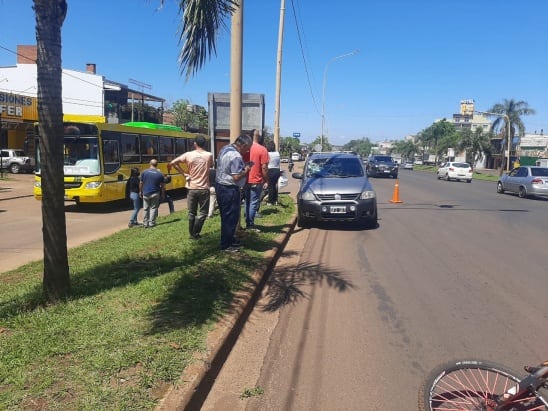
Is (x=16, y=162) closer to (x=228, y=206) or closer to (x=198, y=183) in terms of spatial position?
(x=198, y=183)

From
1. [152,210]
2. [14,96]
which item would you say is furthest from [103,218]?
[14,96]

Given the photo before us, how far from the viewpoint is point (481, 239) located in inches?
388

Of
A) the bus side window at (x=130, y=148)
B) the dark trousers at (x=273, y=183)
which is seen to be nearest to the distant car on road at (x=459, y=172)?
the dark trousers at (x=273, y=183)

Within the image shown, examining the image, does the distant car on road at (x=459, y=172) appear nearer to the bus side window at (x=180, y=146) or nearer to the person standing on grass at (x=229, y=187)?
the bus side window at (x=180, y=146)

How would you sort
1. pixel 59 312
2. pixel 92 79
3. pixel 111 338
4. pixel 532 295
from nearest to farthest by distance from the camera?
pixel 111 338 → pixel 59 312 → pixel 532 295 → pixel 92 79

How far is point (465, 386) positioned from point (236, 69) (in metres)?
6.67

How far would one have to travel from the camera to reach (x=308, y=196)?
10461 mm

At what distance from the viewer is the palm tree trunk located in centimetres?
429

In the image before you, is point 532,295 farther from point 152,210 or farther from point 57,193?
point 152,210

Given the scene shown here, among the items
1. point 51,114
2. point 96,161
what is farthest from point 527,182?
point 51,114

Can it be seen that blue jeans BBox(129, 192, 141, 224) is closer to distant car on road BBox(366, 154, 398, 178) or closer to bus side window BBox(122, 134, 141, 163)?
bus side window BBox(122, 134, 141, 163)

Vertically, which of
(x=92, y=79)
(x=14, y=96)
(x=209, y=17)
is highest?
(x=92, y=79)

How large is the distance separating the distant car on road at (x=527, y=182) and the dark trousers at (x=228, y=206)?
17.7 metres

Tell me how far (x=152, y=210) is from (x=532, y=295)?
25.9ft
